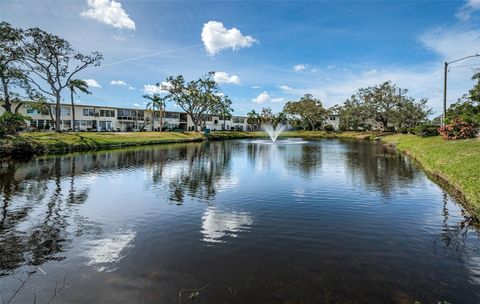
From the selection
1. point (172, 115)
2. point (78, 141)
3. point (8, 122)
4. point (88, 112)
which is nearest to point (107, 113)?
point (88, 112)

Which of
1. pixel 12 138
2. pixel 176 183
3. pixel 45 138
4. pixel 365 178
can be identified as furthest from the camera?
pixel 45 138

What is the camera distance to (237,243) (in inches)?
411

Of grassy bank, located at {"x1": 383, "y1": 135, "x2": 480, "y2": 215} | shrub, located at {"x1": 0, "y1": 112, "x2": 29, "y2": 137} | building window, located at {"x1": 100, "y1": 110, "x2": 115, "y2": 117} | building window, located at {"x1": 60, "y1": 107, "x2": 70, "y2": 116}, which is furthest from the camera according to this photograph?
building window, located at {"x1": 100, "y1": 110, "x2": 115, "y2": 117}

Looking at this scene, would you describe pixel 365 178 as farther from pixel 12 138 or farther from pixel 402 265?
pixel 12 138

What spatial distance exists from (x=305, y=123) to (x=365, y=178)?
103 m

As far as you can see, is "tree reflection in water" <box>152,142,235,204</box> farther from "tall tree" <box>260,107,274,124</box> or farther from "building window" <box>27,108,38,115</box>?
"tall tree" <box>260,107,274,124</box>

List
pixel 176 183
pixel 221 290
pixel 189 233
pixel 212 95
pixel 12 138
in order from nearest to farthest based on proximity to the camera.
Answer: pixel 221 290 → pixel 189 233 → pixel 176 183 → pixel 12 138 → pixel 212 95

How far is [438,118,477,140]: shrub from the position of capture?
3322cm

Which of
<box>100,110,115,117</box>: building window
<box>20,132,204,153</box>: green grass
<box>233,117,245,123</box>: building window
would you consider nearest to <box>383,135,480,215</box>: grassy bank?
<box>20,132,204,153</box>: green grass

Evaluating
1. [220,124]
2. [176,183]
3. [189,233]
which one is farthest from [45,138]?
[220,124]

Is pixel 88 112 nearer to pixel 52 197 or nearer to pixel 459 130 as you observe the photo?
pixel 52 197

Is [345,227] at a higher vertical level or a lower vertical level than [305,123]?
lower

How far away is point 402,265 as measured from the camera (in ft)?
28.6

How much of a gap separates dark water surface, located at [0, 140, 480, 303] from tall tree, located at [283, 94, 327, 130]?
9697cm
